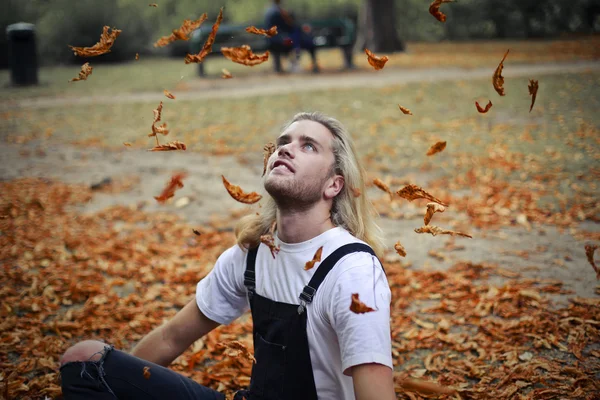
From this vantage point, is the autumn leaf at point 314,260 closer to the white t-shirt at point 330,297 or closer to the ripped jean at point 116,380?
the white t-shirt at point 330,297

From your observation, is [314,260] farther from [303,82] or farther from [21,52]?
[21,52]

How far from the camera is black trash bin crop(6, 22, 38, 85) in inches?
580

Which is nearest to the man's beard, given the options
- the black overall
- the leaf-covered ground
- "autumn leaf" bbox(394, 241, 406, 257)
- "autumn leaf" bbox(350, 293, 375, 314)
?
the black overall

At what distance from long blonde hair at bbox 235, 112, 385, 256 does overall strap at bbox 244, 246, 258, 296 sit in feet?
0.12

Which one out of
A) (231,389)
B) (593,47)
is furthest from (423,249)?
(593,47)

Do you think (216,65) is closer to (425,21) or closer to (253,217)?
(425,21)

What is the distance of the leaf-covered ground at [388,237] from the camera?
12.0 ft

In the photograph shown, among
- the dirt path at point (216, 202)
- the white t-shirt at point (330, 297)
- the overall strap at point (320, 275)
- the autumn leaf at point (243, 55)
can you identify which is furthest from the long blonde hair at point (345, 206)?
the dirt path at point (216, 202)

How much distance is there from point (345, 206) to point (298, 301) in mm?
539

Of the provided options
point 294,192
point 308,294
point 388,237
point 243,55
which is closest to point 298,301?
point 308,294

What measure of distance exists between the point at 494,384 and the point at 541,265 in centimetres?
189

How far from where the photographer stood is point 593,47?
770 inches

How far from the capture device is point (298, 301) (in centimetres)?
236

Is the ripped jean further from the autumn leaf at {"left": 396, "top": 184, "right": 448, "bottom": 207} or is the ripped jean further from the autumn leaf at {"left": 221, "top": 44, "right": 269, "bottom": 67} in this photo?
the autumn leaf at {"left": 221, "top": 44, "right": 269, "bottom": 67}
